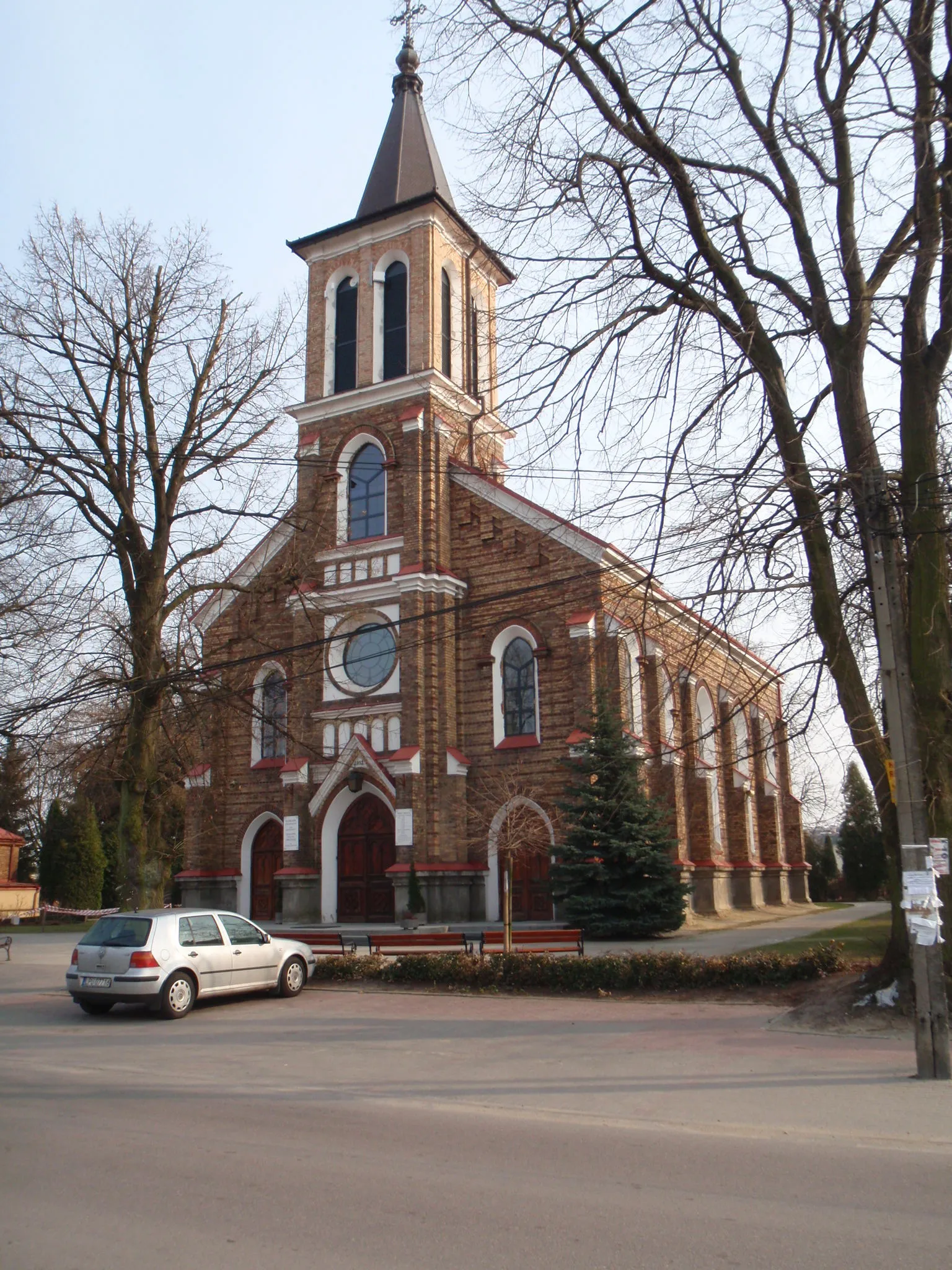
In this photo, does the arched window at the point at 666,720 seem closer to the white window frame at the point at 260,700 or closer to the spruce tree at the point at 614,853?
the spruce tree at the point at 614,853

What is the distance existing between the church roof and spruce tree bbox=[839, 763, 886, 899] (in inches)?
→ 1308

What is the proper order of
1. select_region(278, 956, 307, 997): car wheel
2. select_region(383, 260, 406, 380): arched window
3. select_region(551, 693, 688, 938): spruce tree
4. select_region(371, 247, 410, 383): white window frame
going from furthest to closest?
select_region(383, 260, 406, 380): arched window → select_region(371, 247, 410, 383): white window frame → select_region(551, 693, 688, 938): spruce tree → select_region(278, 956, 307, 997): car wheel

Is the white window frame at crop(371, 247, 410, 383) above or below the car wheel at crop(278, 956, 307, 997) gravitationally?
above

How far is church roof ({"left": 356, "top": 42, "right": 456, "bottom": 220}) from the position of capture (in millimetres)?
32062

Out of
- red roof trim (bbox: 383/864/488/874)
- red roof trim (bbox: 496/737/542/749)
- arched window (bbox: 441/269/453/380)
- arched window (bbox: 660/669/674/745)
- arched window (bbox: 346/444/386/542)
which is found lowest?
red roof trim (bbox: 383/864/488/874)

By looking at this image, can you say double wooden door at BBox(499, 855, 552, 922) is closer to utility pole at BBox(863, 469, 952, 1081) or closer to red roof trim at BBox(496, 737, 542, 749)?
red roof trim at BBox(496, 737, 542, 749)

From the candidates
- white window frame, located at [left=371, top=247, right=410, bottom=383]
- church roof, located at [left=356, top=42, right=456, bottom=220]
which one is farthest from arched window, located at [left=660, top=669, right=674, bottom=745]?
church roof, located at [left=356, top=42, right=456, bottom=220]

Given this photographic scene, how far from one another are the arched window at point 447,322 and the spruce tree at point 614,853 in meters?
12.5

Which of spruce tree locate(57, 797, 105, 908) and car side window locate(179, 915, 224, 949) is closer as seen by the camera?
car side window locate(179, 915, 224, 949)

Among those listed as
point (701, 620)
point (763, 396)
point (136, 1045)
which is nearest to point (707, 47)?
point (763, 396)

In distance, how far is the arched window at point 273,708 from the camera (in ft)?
98.1

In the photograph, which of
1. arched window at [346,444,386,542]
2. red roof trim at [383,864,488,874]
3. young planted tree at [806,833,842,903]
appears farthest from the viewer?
young planted tree at [806,833,842,903]

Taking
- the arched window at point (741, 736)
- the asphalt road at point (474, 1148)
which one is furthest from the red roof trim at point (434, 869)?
the asphalt road at point (474, 1148)

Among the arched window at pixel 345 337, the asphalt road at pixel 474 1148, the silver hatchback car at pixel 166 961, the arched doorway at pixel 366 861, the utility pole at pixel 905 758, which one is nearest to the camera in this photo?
the asphalt road at pixel 474 1148
